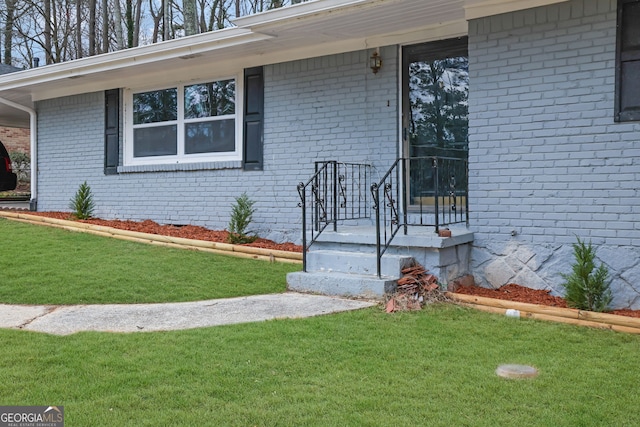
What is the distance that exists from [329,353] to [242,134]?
5047mm

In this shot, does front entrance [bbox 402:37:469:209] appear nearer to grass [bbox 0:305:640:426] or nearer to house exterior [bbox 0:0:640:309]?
house exterior [bbox 0:0:640:309]

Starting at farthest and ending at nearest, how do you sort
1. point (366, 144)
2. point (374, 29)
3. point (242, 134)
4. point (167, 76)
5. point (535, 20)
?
point (167, 76) → point (242, 134) → point (366, 144) → point (374, 29) → point (535, 20)

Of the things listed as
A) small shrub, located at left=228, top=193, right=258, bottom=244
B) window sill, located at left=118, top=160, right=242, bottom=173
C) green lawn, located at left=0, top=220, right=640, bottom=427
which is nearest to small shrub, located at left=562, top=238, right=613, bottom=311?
green lawn, located at left=0, top=220, right=640, bottom=427

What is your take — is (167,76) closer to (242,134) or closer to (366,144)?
(242,134)

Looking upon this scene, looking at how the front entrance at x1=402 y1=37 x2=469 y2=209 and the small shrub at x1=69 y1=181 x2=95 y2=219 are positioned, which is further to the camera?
the small shrub at x1=69 y1=181 x2=95 y2=219

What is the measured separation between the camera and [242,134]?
819 centimetres

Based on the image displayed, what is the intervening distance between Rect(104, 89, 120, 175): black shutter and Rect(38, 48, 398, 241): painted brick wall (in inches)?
5.1

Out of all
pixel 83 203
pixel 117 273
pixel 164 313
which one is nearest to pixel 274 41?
pixel 117 273

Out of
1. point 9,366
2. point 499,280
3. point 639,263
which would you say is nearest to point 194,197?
point 499,280

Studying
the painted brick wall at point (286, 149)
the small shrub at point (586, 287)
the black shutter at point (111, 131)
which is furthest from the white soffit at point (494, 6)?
the black shutter at point (111, 131)

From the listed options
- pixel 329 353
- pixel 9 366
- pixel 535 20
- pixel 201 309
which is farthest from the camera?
pixel 535 20

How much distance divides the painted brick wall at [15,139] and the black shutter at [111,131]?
11.2 m

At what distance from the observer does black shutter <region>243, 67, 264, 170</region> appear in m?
8.00

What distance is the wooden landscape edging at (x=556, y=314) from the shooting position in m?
4.34
